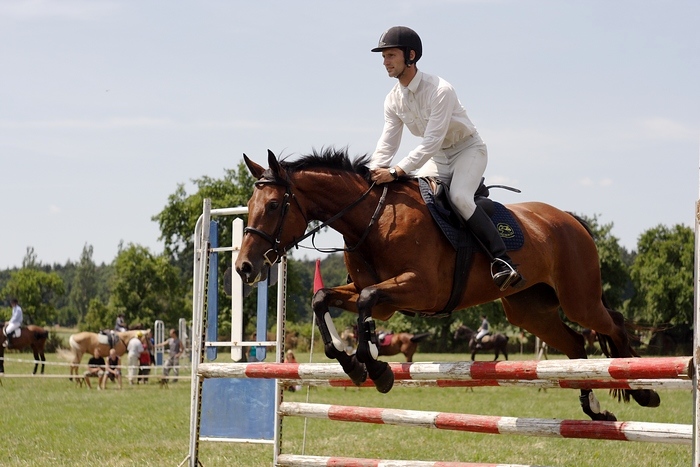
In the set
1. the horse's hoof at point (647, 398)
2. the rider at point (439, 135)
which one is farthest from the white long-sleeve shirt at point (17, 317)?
the horse's hoof at point (647, 398)

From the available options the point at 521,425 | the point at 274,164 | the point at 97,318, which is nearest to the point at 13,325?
the point at 274,164

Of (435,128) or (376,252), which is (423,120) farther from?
(376,252)

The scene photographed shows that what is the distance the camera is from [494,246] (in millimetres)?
5258

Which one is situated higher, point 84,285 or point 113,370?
point 84,285

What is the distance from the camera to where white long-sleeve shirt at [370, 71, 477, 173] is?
527 cm

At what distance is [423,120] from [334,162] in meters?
0.62

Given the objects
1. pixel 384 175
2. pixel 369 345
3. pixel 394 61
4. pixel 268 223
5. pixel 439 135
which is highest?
pixel 394 61

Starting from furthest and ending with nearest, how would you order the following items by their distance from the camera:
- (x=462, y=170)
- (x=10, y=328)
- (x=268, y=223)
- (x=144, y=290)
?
1. (x=144, y=290)
2. (x=10, y=328)
3. (x=462, y=170)
4. (x=268, y=223)

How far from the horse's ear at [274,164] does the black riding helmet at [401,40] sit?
93 centimetres

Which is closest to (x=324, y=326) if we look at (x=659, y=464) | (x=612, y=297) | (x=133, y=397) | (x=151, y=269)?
(x=659, y=464)

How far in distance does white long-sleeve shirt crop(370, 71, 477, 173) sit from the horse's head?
0.76m

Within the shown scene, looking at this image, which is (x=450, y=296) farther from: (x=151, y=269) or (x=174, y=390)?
(x=151, y=269)

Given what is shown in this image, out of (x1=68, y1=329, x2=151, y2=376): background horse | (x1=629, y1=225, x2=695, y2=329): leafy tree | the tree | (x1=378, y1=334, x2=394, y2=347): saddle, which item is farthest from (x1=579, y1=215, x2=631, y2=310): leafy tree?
the tree

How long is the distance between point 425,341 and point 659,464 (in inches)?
1981
